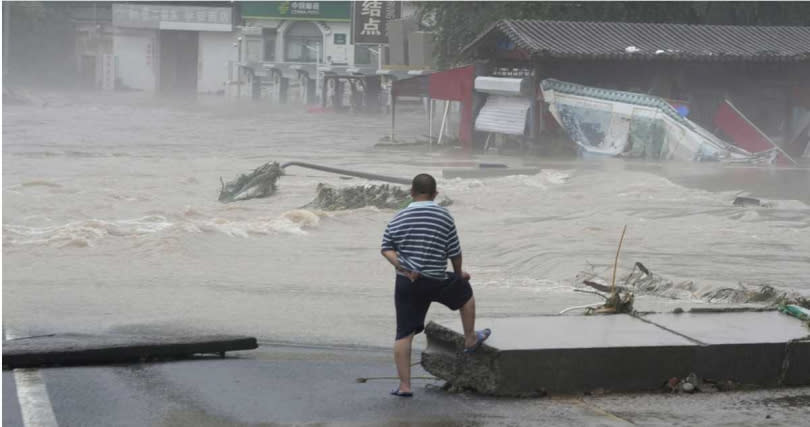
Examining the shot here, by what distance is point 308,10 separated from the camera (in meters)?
61.1

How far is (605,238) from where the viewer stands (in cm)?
1522

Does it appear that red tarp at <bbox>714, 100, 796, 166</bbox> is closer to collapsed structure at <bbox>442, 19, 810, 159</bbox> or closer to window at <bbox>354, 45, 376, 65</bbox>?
collapsed structure at <bbox>442, 19, 810, 159</bbox>

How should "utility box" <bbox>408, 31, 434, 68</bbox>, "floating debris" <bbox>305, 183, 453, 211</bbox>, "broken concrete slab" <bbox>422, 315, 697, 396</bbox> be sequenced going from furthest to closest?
"utility box" <bbox>408, 31, 434, 68</bbox> → "floating debris" <bbox>305, 183, 453, 211</bbox> → "broken concrete slab" <bbox>422, 315, 697, 396</bbox>

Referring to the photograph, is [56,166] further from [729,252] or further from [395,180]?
[729,252]

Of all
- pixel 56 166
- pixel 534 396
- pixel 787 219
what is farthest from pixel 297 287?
pixel 56 166

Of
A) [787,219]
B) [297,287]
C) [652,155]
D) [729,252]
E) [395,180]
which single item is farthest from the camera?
[652,155]

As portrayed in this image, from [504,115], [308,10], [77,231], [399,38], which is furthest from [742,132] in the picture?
[308,10]

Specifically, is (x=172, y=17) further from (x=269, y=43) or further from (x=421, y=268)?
(x=421, y=268)

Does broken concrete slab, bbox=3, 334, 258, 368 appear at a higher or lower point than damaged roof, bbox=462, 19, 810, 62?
lower

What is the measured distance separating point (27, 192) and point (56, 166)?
6.37 metres

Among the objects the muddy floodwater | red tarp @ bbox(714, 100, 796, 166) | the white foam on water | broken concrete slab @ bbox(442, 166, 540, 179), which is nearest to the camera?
the muddy floodwater

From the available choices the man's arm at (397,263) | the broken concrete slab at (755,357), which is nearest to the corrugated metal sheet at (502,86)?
the broken concrete slab at (755,357)

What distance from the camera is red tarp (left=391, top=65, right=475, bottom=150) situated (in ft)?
111

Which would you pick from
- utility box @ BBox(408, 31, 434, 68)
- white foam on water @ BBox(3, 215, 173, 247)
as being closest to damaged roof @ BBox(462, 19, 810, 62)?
utility box @ BBox(408, 31, 434, 68)
